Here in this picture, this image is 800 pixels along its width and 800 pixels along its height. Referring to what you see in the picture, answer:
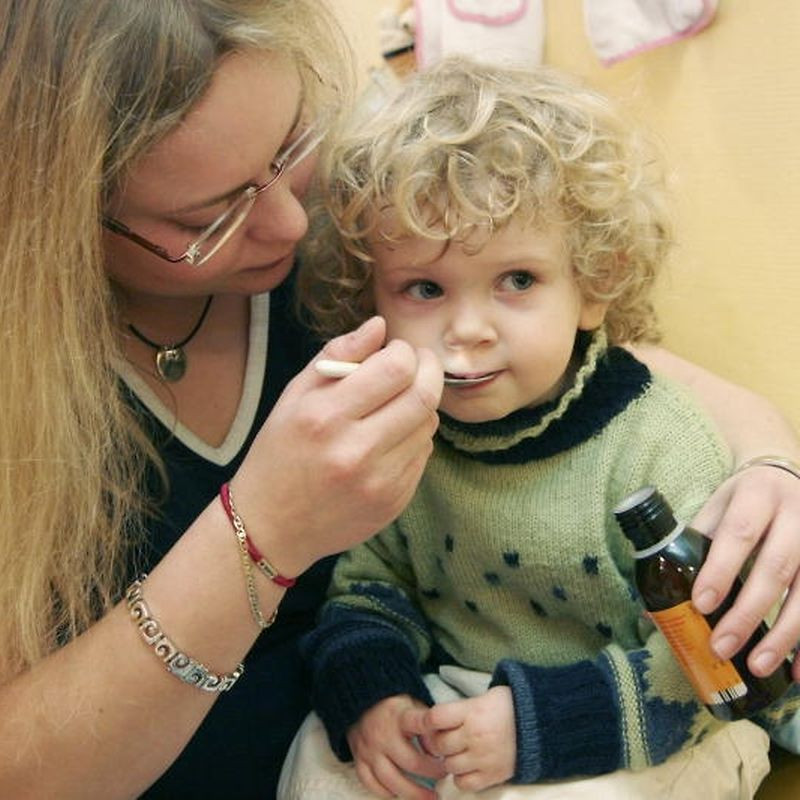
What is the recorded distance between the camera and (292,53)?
91cm

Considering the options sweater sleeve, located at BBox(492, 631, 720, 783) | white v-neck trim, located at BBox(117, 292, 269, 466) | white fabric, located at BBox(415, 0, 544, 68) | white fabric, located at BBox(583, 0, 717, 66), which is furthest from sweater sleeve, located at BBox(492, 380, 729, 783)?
white fabric, located at BBox(415, 0, 544, 68)

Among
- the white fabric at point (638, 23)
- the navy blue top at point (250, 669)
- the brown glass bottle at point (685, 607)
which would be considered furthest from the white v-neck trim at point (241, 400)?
the white fabric at point (638, 23)

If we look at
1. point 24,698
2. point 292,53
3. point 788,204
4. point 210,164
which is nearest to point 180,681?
point 24,698

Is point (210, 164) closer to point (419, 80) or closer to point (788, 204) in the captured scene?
point (419, 80)

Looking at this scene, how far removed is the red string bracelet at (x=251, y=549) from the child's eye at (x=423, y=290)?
257mm

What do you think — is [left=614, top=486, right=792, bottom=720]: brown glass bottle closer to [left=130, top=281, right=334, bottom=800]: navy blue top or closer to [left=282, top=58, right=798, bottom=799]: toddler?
[left=282, top=58, right=798, bottom=799]: toddler

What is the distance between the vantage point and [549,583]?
1.01 metres

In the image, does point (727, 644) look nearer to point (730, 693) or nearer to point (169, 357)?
point (730, 693)

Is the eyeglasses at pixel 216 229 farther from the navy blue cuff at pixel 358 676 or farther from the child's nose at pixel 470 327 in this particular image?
the navy blue cuff at pixel 358 676

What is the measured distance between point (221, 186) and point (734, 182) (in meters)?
0.68

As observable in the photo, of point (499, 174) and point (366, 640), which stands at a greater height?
point (499, 174)

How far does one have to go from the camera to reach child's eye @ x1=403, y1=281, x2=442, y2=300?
0.93 meters

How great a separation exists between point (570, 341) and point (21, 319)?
0.50 meters

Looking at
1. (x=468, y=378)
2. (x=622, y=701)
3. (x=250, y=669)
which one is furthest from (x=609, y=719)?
(x=250, y=669)
